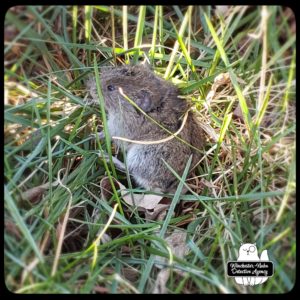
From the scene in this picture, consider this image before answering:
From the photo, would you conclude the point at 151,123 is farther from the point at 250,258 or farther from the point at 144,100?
the point at 250,258

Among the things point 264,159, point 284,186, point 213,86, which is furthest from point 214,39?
point 284,186

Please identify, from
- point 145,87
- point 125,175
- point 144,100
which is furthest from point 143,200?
point 145,87

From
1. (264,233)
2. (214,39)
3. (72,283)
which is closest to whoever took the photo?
(72,283)

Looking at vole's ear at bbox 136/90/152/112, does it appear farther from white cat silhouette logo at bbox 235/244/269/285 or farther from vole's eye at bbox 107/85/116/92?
white cat silhouette logo at bbox 235/244/269/285

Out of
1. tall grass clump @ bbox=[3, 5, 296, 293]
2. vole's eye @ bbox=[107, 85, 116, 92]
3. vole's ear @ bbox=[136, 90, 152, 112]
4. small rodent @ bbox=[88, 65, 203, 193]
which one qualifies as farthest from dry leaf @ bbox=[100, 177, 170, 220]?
vole's eye @ bbox=[107, 85, 116, 92]

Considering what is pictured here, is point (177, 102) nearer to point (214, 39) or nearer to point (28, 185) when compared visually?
point (214, 39)

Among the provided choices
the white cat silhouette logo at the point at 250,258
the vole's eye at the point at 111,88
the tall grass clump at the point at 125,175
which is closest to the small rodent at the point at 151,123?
the vole's eye at the point at 111,88
